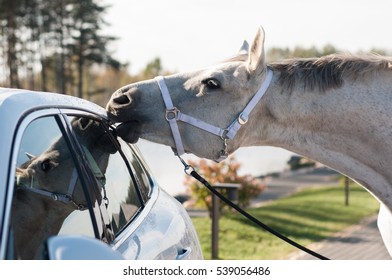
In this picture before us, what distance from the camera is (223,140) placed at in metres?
3.60

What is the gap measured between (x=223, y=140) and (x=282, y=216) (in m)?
9.34

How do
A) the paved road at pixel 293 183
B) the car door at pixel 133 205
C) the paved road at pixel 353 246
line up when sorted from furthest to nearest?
the paved road at pixel 293 183 → the paved road at pixel 353 246 → the car door at pixel 133 205

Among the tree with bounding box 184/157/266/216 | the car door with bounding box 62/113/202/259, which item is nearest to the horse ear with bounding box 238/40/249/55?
the car door with bounding box 62/113/202/259

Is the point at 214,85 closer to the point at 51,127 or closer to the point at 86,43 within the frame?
the point at 51,127

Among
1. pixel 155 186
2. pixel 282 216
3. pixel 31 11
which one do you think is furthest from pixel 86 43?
pixel 155 186

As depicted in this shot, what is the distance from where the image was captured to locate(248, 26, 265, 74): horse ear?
3.44 m

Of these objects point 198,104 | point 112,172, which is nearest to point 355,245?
point 198,104

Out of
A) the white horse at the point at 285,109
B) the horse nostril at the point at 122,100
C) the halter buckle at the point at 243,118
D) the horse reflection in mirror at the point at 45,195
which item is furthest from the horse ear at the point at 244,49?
the horse reflection in mirror at the point at 45,195

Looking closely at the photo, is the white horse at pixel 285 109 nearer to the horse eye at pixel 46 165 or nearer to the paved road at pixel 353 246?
the horse eye at pixel 46 165

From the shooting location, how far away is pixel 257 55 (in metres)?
3.50

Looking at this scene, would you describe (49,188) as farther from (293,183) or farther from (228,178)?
(293,183)

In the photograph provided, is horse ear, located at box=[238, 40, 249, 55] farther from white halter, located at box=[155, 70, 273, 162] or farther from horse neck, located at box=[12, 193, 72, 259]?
horse neck, located at box=[12, 193, 72, 259]

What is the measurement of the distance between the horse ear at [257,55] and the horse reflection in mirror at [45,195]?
1241 millimetres

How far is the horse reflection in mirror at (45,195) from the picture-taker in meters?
2.27
